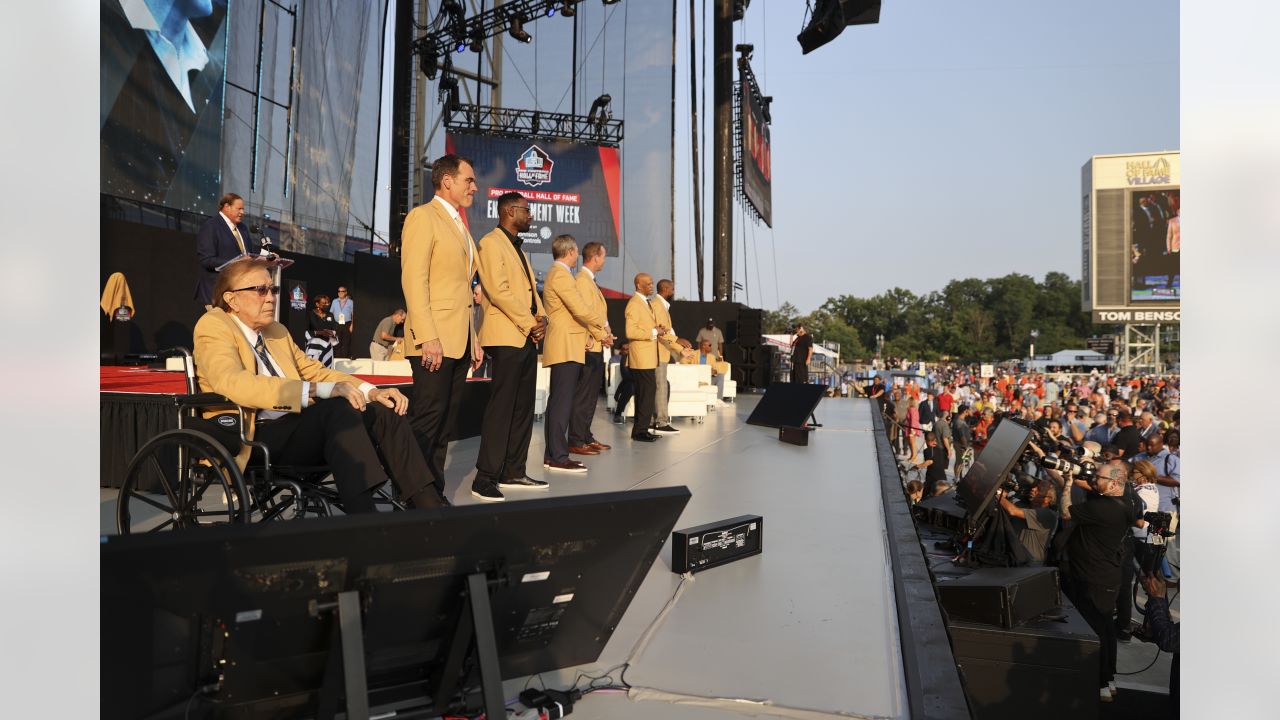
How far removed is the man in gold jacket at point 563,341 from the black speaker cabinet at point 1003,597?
7.60 feet

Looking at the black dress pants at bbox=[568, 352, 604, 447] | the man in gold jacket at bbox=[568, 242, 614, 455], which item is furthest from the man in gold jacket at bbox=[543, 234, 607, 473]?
the black dress pants at bbox=[568, 352, 604, 447]

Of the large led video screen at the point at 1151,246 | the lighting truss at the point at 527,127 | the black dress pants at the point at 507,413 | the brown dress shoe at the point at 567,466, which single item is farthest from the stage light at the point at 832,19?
the large led video screen at the point at 1151,246

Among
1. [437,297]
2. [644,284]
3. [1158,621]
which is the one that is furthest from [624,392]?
[437,297]

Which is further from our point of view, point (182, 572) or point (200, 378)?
point (200, 378)

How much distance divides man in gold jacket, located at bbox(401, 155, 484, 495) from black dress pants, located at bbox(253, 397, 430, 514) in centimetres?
63

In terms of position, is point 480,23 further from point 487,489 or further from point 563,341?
point 487,489

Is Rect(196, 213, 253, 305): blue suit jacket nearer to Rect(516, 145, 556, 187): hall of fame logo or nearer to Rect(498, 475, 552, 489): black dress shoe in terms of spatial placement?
Rect(498, 475, 552, 489): black dress shoe

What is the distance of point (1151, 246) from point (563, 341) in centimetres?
4533

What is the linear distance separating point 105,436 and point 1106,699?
6.44 meters

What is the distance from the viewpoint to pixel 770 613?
2479mm

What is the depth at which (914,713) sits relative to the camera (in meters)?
1.74
